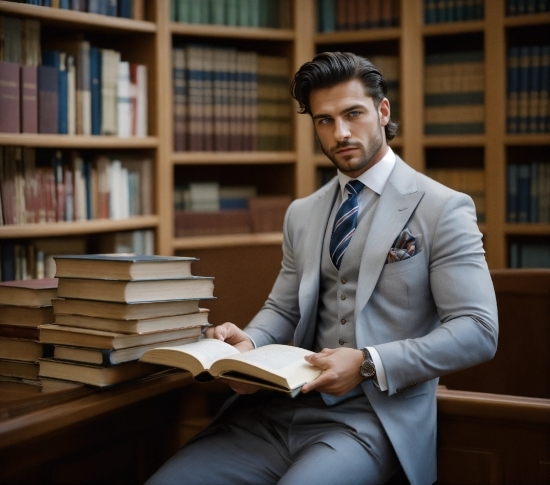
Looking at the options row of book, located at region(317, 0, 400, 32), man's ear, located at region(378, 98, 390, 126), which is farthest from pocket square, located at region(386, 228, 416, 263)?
row of book, located at region(317, 0, 400, 32)

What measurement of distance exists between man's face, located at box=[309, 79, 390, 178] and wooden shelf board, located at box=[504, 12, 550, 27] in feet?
4.86

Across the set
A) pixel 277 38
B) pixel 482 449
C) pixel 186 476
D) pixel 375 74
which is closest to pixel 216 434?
pixel 186 476

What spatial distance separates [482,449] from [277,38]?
2.07 m

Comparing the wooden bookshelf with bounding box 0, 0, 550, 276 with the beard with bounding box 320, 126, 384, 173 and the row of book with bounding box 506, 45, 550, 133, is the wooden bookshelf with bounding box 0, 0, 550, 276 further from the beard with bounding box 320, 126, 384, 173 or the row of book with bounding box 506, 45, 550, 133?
the beard with bounding box 320, 126, 384, 173

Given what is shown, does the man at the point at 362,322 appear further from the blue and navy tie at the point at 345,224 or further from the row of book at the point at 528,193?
the row of book at the point at 528,193

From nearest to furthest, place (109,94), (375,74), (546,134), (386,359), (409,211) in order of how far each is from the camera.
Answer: (386,359)
(409,211)
(375,74)
(109,94)
(546,134)

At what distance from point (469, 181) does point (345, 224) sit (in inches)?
61.4

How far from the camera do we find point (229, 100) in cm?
299

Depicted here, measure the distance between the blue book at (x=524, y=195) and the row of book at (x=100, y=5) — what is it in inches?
69.7

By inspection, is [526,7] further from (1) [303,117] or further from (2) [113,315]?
(2) [113,315]

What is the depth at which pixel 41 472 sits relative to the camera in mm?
1789

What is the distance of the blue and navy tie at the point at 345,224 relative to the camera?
168 cm

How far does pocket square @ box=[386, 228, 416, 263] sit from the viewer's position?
5.10 ft

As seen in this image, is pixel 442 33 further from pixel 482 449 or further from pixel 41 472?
pixel 41 472
